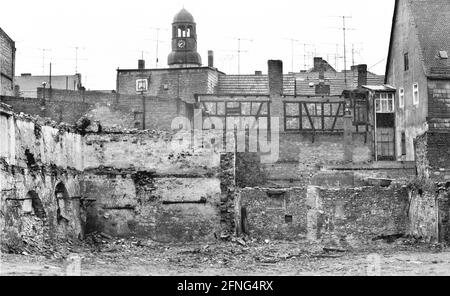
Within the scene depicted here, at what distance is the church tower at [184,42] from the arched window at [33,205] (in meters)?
32.2

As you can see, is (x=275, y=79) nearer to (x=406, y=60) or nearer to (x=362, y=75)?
(x=362, y=75)

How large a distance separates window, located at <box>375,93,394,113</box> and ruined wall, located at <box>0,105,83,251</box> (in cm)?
1953

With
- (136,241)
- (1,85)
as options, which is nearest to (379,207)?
(136,241)

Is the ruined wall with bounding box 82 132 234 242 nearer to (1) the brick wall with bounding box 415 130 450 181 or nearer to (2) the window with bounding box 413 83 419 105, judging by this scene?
(1) the brick wall with bounding box 415 130 450 181

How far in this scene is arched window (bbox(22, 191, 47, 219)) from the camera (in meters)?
20.6

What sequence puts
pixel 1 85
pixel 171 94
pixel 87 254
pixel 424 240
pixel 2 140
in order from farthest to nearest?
pixel 171 94 → pixel 1 85 → pixel 424 240 → pixel 87 254 → pixel 2 140

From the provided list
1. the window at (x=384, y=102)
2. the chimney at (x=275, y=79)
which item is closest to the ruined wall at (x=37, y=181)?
the chimney at (x=275, y=79)

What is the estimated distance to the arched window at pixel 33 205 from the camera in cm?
2065

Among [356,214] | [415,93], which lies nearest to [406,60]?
[415,93]

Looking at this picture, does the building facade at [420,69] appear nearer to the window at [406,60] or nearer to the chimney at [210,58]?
the window at [406,60]

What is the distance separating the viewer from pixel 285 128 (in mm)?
40656
